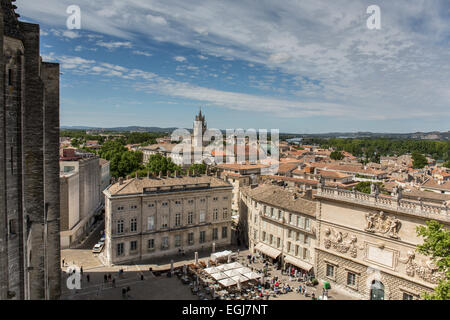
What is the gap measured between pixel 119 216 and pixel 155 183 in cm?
602

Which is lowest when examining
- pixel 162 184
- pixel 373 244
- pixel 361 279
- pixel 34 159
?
pixel 361 279

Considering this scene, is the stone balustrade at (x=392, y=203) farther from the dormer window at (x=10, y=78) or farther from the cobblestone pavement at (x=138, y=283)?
the dormer window at (x=10, y=78)

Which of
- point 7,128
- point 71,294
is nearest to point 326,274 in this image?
point 71,294

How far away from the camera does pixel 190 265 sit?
35.1 metres

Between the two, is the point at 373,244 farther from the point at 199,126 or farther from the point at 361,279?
the point at 199,126

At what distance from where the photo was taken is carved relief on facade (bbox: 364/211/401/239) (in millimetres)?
25562

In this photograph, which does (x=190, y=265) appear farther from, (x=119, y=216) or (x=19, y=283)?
(x=19, y=283)

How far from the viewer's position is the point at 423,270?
24.0 m

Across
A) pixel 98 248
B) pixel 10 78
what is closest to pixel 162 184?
pixel 98 248

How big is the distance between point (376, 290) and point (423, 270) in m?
5.04

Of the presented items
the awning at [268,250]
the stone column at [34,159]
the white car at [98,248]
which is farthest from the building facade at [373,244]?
the white car at [98,248]

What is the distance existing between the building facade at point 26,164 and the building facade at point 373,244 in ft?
78.7

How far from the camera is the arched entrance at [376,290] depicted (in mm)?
27109

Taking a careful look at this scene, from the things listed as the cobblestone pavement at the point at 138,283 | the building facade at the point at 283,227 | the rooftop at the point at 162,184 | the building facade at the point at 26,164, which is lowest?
the cobblestone pavement at the point at 138,283
